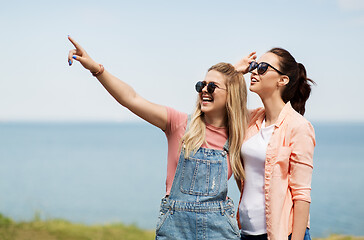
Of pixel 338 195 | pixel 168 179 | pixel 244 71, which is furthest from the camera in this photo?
pixel 338 195

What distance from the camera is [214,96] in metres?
3.44

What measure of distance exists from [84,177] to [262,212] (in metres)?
37.6

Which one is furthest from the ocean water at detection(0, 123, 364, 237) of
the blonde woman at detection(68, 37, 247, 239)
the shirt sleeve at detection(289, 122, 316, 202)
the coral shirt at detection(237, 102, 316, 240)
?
the shirt sleeve at detection(289, 122, 316, 202)

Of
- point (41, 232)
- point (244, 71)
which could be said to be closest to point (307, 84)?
point (244, 71)

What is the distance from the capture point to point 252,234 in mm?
3355

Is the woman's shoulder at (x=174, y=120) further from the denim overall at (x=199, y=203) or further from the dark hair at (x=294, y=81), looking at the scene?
the dark hair at (x=294, y=81)

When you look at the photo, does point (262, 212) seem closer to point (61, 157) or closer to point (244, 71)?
point (244, 71)

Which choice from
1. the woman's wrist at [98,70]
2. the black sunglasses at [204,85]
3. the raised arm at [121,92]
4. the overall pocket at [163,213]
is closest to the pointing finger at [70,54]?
the raised arm at [121,92]

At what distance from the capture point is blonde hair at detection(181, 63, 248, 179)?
3.37m

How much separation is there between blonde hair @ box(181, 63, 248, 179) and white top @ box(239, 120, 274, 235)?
6 centimetres

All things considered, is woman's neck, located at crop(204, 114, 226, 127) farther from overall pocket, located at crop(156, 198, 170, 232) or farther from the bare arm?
the bare arm

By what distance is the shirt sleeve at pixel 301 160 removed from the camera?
321 cm

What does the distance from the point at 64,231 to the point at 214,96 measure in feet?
12.5

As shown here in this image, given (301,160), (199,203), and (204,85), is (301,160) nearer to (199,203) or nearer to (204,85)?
(199,203)
